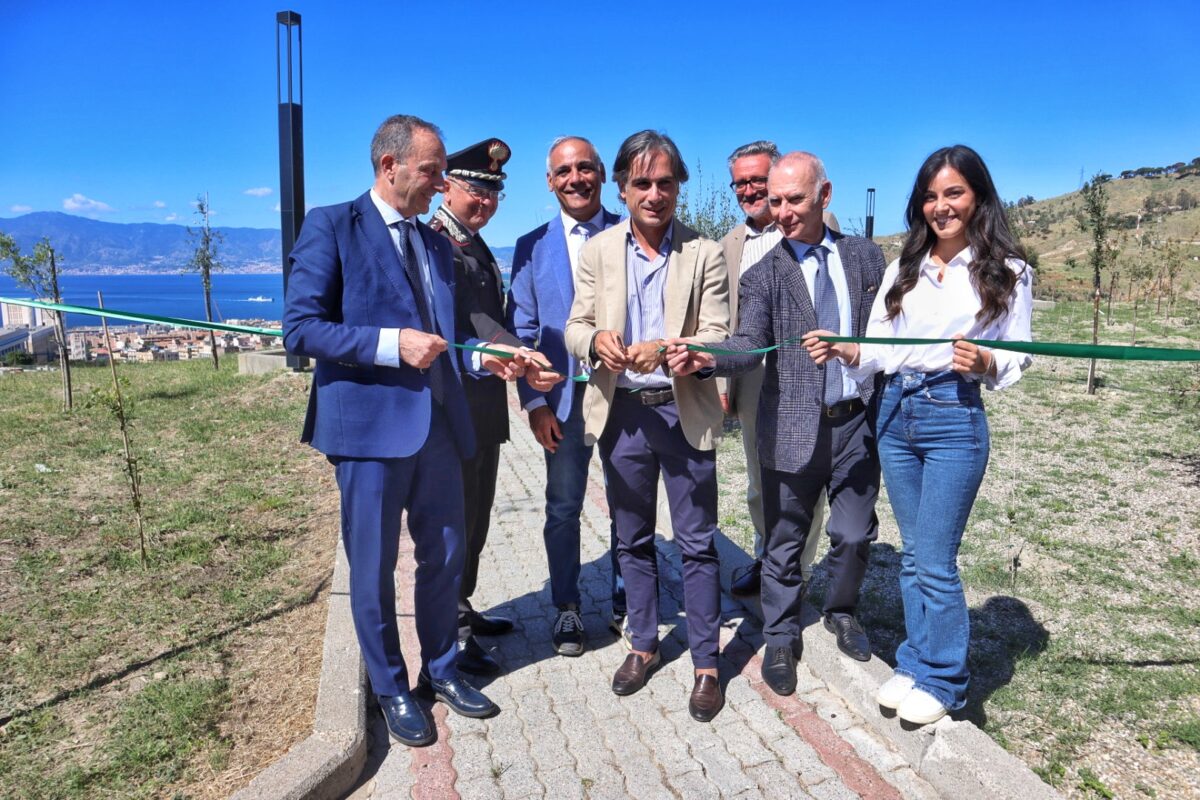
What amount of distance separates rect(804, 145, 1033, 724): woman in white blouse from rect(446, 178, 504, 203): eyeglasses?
1765 mm

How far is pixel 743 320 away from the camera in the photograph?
3404 mm

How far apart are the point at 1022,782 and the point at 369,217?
304cm

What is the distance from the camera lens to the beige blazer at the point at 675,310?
3275 mm

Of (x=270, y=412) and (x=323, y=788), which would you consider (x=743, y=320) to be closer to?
(x=323, y=788)

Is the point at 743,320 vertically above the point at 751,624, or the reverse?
the point at 743,320

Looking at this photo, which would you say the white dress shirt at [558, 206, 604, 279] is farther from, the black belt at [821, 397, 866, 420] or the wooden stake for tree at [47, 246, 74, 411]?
the wooden stake for tree at [47, 246, 74, 411]

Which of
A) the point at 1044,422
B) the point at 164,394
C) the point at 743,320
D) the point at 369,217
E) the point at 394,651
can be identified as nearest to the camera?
the point at 369,217

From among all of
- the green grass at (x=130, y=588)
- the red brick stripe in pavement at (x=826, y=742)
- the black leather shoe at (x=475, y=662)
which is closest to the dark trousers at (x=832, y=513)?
the red brick stripe in pavement at (x=826, y=742)

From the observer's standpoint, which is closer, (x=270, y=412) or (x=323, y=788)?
(x=323, y=788)

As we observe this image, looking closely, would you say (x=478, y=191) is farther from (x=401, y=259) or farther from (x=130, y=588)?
(x=130, y=588)

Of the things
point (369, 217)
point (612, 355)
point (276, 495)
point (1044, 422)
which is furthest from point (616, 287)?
point (1044, 422)

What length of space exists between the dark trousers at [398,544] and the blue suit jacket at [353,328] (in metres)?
0.11

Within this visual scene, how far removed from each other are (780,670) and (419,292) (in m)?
2.29

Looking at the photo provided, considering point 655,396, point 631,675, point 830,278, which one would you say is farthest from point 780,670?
point 830,278
